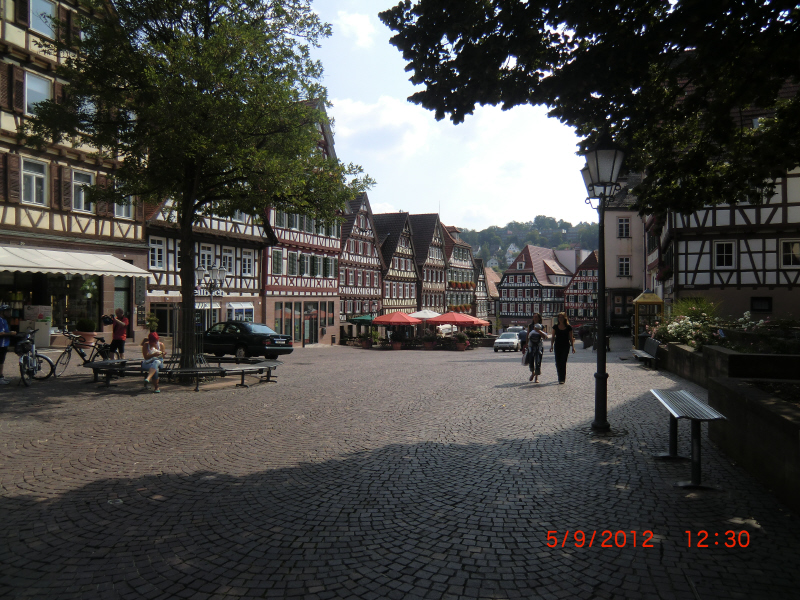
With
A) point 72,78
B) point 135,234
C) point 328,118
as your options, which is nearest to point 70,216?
point 135,234

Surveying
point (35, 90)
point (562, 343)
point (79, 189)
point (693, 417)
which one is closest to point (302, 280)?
point (79, 189)

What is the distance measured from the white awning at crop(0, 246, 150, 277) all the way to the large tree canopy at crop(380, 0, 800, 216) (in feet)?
54.5

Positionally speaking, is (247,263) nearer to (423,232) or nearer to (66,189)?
(66,189)

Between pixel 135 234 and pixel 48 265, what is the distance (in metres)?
6.36

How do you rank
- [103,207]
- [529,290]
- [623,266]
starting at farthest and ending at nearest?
[529,290] → [623,266] → [103,207]

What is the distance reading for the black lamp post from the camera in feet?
26.9

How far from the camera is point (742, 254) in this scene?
89.1 ft

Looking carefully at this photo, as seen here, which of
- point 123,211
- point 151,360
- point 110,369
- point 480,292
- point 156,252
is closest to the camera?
point 151,360

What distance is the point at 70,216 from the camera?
22172 mm

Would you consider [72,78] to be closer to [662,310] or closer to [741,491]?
[741,491]

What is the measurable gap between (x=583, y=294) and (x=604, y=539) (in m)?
77.2

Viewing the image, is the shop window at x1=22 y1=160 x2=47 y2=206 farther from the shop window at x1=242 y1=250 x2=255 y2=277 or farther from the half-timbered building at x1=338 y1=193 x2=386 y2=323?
the half-timbered building at x1=338 y1=193 x2=386 y2=323

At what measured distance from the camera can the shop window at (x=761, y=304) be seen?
26.8m

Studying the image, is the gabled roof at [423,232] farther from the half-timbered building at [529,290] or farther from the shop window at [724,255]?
the shop window at [724,255]
